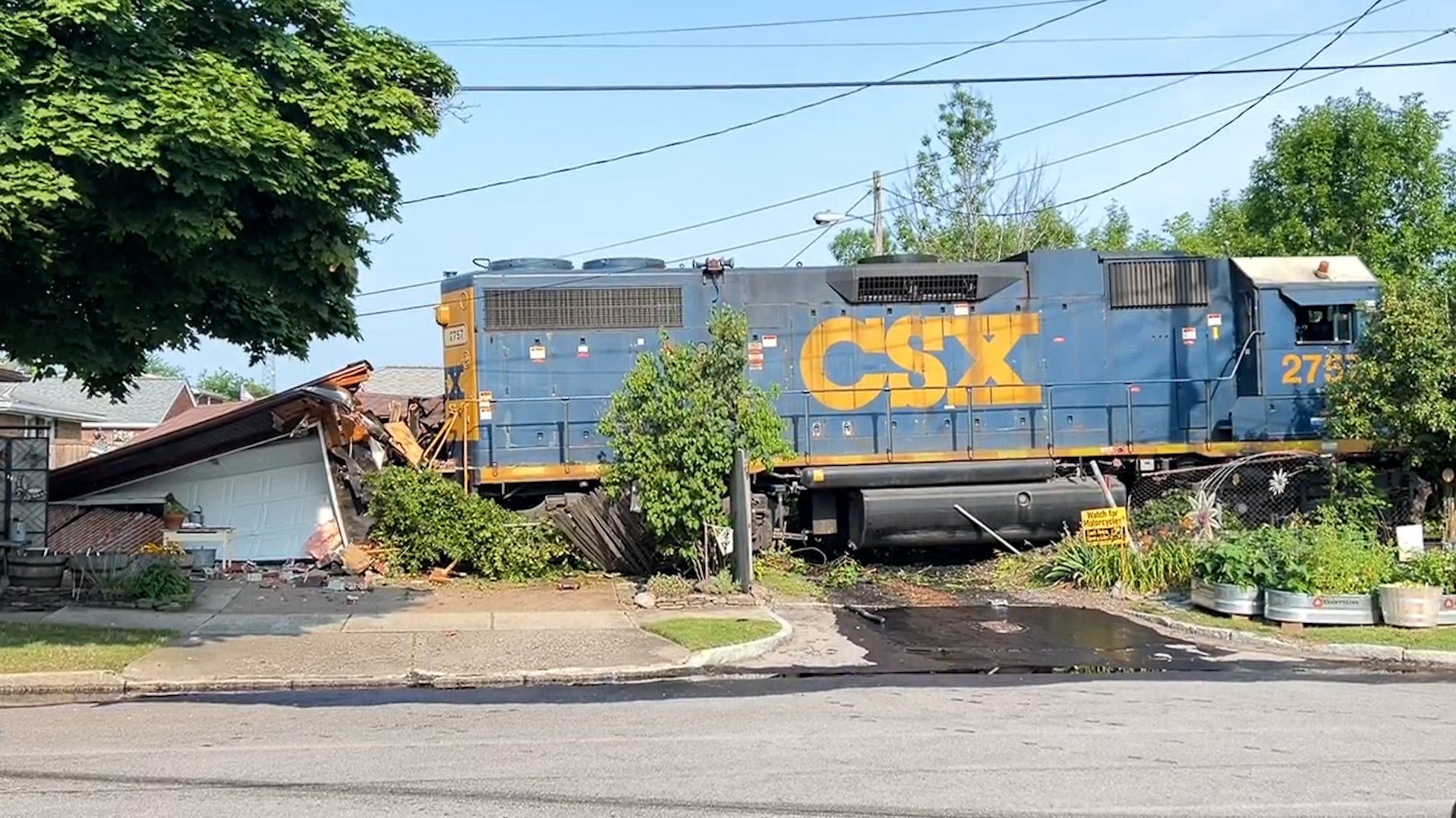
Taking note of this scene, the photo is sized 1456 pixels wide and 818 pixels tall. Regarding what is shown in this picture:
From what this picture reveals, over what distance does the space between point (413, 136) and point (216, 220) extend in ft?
6.56

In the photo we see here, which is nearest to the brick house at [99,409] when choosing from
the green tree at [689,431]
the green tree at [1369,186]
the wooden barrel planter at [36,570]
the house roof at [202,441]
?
the house roof at [202,441]

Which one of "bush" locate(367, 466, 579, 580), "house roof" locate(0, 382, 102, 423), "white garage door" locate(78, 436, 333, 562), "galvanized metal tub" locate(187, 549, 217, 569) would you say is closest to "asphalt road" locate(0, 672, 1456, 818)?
"bush" locate(367, 466, 579, 580)

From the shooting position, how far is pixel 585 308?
59.0 feet

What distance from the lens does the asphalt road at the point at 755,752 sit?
6270 millimetres

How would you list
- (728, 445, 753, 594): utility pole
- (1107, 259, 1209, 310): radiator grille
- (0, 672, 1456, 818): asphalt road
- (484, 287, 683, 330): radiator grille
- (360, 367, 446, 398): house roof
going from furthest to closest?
(360, 367, 446, 398): house roof < (1107, 259, 1209, 310): radiator grille < (484, 287, 683, 330): radiator grille < (728, 445, 753, 594): utility pole < (0, 672, 1456, 818): asphalt road

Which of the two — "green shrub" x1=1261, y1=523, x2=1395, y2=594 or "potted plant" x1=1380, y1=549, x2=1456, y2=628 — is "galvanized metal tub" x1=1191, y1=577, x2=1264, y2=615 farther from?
"potted plant" x1=1380, y1=549, x2=1456, y2=628

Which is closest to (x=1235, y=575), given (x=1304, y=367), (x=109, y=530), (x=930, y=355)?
(x=1304, y=367)

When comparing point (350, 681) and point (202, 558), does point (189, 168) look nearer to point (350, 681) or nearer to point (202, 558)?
point (350, 681)

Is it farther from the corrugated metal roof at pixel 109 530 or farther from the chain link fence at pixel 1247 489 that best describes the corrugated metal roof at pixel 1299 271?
the corrugated metal roof at pixel 109 530

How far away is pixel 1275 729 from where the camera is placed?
840 centimetres

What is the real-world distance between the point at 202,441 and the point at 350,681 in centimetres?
847

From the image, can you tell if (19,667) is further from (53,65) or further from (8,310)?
(53,65)

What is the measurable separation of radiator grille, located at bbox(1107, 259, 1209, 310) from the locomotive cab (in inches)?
26.3

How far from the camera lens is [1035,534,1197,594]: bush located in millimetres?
16062
